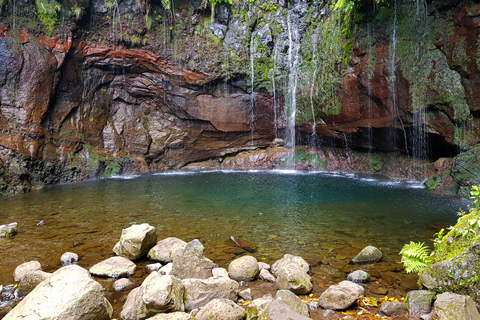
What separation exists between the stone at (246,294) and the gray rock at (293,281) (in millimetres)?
458

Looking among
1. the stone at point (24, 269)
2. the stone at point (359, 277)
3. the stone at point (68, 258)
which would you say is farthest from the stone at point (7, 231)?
the stone at point (359, 277)

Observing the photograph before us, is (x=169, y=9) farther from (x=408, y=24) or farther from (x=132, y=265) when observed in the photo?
(x=132, y=265)

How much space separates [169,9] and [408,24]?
1405 centimetres

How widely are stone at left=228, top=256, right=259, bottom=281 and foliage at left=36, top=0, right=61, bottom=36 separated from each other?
1802cm

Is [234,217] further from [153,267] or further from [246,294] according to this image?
[246,294]

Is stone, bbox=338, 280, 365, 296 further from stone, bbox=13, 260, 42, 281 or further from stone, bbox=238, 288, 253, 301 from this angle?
stone, bbox=13, 260, 42, 281

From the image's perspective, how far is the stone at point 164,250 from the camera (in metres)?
5.04

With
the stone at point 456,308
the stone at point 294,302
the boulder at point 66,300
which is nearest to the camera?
the stone at point 456,308

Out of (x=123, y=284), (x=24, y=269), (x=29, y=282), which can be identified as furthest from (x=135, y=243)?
(x=24, y=269)

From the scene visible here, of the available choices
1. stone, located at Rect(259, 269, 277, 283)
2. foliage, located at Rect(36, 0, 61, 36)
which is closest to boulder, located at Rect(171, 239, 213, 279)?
stone, located at Rect(259, 269, 277, 283)

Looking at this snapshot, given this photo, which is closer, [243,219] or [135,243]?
[135,243]

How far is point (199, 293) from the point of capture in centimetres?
355

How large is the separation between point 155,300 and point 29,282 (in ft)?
Answer: 7.44

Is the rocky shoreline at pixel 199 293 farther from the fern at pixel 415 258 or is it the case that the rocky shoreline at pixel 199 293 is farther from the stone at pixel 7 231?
the stone at pixel 7 231
